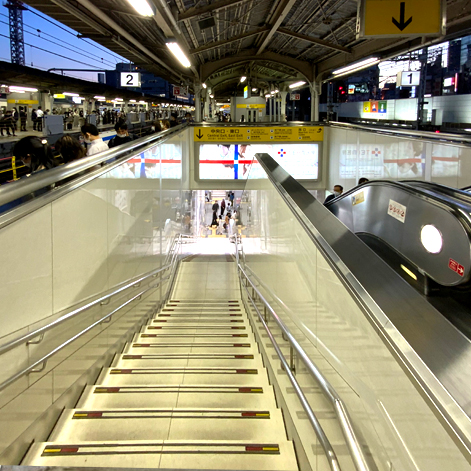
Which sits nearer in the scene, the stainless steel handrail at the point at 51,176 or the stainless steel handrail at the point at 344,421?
the stainless steel handrail at the point at 344,421

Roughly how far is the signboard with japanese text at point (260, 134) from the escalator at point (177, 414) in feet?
31.8

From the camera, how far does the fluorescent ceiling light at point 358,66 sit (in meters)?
10.3

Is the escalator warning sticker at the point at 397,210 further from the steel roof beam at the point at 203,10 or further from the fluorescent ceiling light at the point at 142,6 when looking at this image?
the steel roof beam at the point at 203,10

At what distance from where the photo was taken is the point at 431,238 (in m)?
3.08

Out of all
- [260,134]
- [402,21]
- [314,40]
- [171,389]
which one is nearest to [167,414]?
[171,389]

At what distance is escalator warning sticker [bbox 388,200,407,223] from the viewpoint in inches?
139

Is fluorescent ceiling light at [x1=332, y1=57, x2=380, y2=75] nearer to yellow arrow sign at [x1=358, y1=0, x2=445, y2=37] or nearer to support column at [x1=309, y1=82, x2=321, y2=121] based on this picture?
support column at [x1=309, y1=82, x2=321, y2=121]

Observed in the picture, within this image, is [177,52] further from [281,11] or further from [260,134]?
[260,134]

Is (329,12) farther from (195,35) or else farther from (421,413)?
(421,413)

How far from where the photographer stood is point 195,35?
34.7 feet

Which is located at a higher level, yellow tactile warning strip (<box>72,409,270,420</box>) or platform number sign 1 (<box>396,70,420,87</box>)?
platform number sign 1 (<box>396,70,420,87</box>)

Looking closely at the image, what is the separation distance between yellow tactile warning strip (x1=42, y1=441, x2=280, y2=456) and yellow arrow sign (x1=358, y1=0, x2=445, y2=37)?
5.51 metres

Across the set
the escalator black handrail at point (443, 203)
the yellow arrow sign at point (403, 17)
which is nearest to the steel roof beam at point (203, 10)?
the yellow arrow sign at point (403, 17)

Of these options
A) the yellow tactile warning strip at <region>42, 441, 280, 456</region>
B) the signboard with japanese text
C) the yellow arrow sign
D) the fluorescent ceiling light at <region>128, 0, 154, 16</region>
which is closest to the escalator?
the yellow tactile warning strip at <region>42, 441, 280, 456</region>
